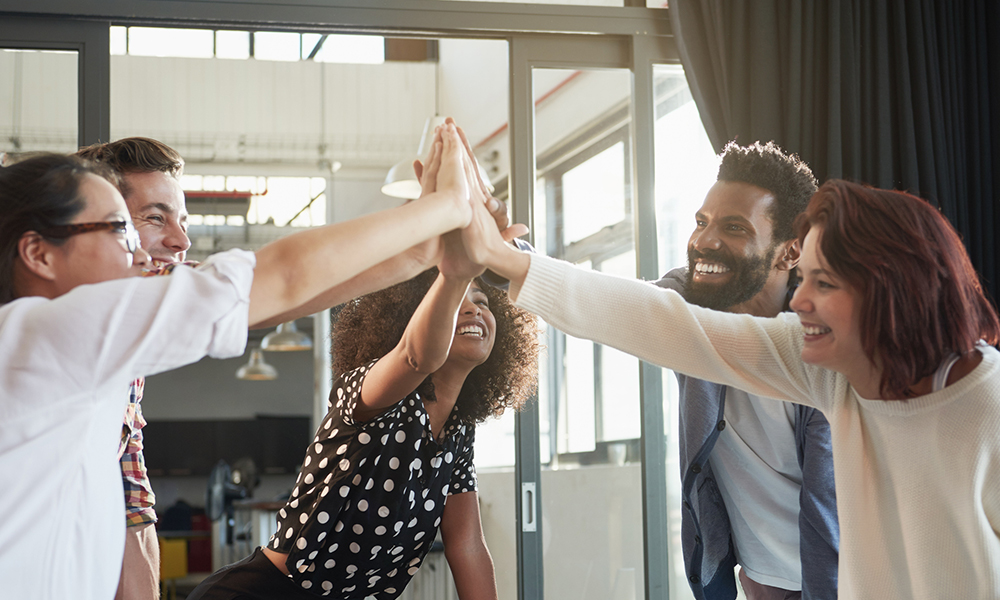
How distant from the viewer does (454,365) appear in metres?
2.22

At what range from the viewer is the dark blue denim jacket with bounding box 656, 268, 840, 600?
1993 millimetres

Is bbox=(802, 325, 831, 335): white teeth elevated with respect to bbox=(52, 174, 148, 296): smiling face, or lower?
lower

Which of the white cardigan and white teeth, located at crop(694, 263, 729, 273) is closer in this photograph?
the white cardigan

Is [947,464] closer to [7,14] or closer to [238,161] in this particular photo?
[7,14]

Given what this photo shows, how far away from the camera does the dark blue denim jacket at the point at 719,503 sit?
199 cm

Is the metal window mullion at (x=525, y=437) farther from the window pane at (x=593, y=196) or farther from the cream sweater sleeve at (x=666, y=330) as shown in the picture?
the cream sweater sleeve at (x=666, y=330)

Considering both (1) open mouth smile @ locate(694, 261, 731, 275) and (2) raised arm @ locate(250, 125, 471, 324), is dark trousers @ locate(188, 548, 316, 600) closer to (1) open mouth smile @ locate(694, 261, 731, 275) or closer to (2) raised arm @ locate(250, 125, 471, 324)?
(2) raised arm @ locate(250, 125, 471, 324)

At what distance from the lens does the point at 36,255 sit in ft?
4.31

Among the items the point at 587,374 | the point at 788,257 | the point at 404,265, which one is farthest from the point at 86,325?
the point at 587,374

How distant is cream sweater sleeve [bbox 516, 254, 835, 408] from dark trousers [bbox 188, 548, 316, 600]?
900 millimetres

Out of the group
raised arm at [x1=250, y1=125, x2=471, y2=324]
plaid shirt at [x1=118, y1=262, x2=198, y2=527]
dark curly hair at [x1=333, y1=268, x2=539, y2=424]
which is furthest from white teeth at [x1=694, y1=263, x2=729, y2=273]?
plaid shirt at [x1=118, y1=262, x2=198, y2=527]

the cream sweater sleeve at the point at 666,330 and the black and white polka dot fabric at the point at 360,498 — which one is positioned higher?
the cream sweater sleeve at the point at 666,330

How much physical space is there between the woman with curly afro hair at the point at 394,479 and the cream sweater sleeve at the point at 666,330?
0.71 ft

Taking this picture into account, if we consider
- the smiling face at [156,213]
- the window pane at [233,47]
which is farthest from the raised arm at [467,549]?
the window pane at [233,47]
